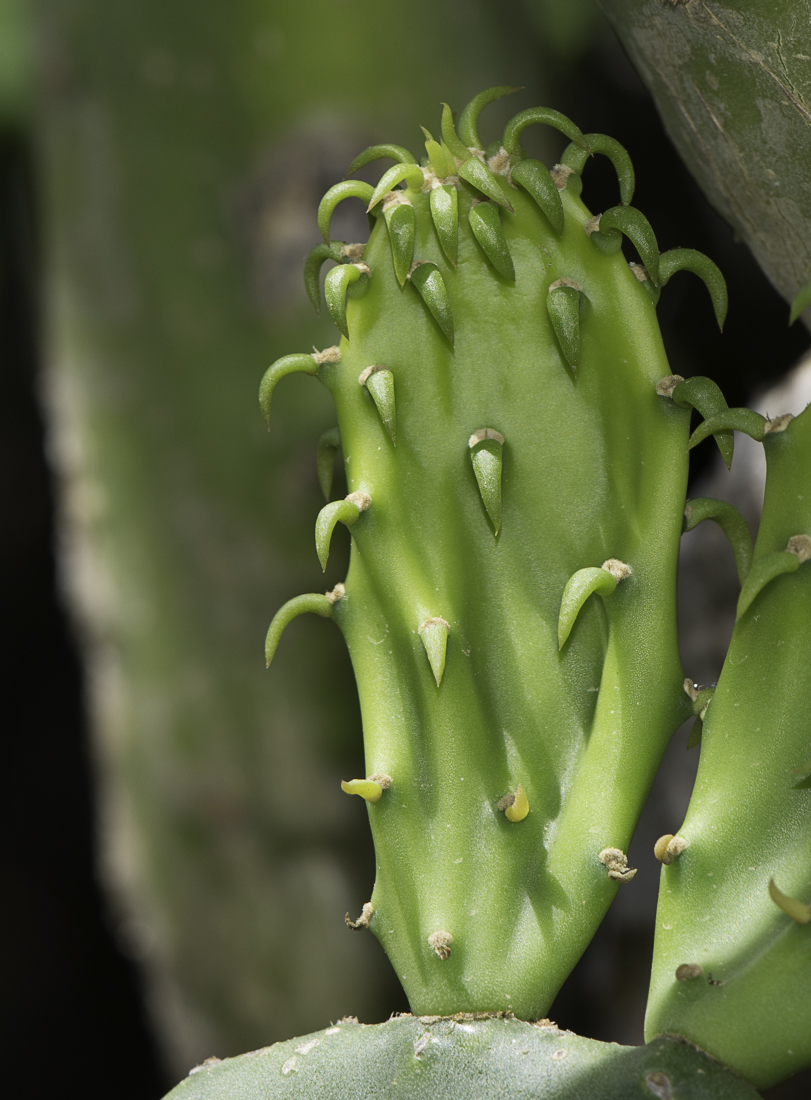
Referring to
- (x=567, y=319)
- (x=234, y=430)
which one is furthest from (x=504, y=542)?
(x=234, y=430)

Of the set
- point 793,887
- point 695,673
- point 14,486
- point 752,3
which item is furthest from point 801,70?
point 14,486

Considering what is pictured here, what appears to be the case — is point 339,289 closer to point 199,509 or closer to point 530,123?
point 530,123

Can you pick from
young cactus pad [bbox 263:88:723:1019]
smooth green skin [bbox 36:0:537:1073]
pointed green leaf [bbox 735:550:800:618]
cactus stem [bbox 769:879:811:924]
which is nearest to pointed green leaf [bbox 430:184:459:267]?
young cactus pad [bbox 263:88:723:1019]

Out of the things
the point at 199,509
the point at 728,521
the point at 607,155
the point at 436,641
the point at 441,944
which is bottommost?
the point at 199,509

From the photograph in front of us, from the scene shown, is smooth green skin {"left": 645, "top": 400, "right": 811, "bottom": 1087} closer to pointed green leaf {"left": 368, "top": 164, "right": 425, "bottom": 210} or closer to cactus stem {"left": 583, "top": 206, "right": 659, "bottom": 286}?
cactus stem {"left": 583, "top": 206, "right": 659, "bottom": 286}

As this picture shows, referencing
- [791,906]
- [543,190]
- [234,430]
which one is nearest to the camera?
[791,906]

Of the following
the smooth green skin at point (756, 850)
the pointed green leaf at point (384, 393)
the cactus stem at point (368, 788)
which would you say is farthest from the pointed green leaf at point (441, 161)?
the cactus stem at point (368, 788)

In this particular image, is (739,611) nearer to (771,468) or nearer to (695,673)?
(771,468)

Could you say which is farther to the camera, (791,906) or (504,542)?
(504,542)
